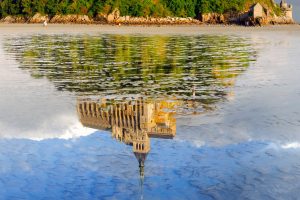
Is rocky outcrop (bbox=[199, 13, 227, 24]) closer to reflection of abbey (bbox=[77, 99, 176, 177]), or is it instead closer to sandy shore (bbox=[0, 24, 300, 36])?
sandy shore (bbox=[0, 24, 300, 36])

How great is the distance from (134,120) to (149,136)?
3.79ft

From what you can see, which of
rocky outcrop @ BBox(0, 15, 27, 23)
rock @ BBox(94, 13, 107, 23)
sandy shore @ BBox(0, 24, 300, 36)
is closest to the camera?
sandy shore @ BBox(0, 24, 300, 36)

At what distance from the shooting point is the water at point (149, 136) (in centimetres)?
901

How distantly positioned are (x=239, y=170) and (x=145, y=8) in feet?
508

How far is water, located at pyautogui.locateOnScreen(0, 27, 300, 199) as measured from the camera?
9.01 meters

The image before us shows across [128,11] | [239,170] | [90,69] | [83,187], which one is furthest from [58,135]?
[128,11]

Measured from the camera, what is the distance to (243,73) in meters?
24.5

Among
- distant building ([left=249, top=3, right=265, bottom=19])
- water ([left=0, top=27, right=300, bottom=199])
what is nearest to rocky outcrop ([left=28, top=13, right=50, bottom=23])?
distant building ([left=249, top=3, right=265, bottom=19])

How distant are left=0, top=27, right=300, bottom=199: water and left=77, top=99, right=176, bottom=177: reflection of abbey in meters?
0.04

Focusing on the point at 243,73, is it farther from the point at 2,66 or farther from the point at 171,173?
the point at 171,173

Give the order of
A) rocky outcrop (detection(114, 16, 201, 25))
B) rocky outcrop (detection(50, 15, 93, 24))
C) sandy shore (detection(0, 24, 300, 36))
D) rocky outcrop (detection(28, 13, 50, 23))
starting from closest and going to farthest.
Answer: sandy shore (detection(0, 24, 300, 36)) < rocky outcrop (detection(114, 16, 201, 25)) < rocky outcrop (detection(50, 15, 93, 24)) < rocky outcrop (detection(28, 13, 50, 23))

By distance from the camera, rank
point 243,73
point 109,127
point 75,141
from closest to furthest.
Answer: point 75,141
point 109,127
point 243,73

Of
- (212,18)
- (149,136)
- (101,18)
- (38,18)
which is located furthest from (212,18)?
(149,136)

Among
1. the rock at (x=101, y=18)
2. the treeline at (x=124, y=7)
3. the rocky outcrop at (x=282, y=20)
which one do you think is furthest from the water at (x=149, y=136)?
the rocky outcrop at (x=282, y=20)
